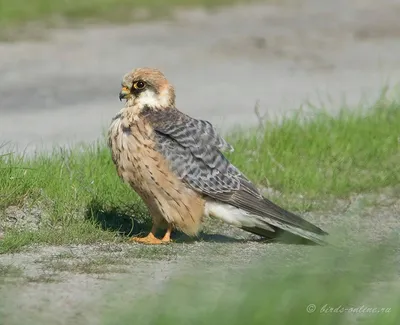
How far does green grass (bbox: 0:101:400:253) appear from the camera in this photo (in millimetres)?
8227

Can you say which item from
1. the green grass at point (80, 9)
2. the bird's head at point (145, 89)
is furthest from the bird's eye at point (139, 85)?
the green grass at point (80, 9)

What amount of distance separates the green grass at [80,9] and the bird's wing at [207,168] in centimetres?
792

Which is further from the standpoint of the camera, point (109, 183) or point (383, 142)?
point (383, 142)

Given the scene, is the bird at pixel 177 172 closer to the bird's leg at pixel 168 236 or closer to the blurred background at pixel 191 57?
the bird's leg at pixel 168 236

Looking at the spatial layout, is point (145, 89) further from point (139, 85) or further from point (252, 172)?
point (252, 172)

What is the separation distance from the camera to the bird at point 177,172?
312 inches

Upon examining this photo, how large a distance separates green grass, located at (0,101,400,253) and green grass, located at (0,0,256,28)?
6.24 m

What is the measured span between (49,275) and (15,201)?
1575 mm

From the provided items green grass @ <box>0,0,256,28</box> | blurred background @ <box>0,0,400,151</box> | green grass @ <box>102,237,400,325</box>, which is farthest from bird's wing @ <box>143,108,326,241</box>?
green grass @ <box>0,0,256,28</box>

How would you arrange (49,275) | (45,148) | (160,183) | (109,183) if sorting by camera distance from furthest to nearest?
(45,148) < (109,183) < (160,183) < (49,275)

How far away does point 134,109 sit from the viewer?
8195 mm

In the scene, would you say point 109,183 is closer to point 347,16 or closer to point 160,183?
point 160,183

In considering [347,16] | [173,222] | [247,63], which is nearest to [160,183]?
[173,222]

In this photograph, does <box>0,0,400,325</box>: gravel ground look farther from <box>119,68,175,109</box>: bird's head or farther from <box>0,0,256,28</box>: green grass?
<box>119,68,175,109</box>: bird's head
